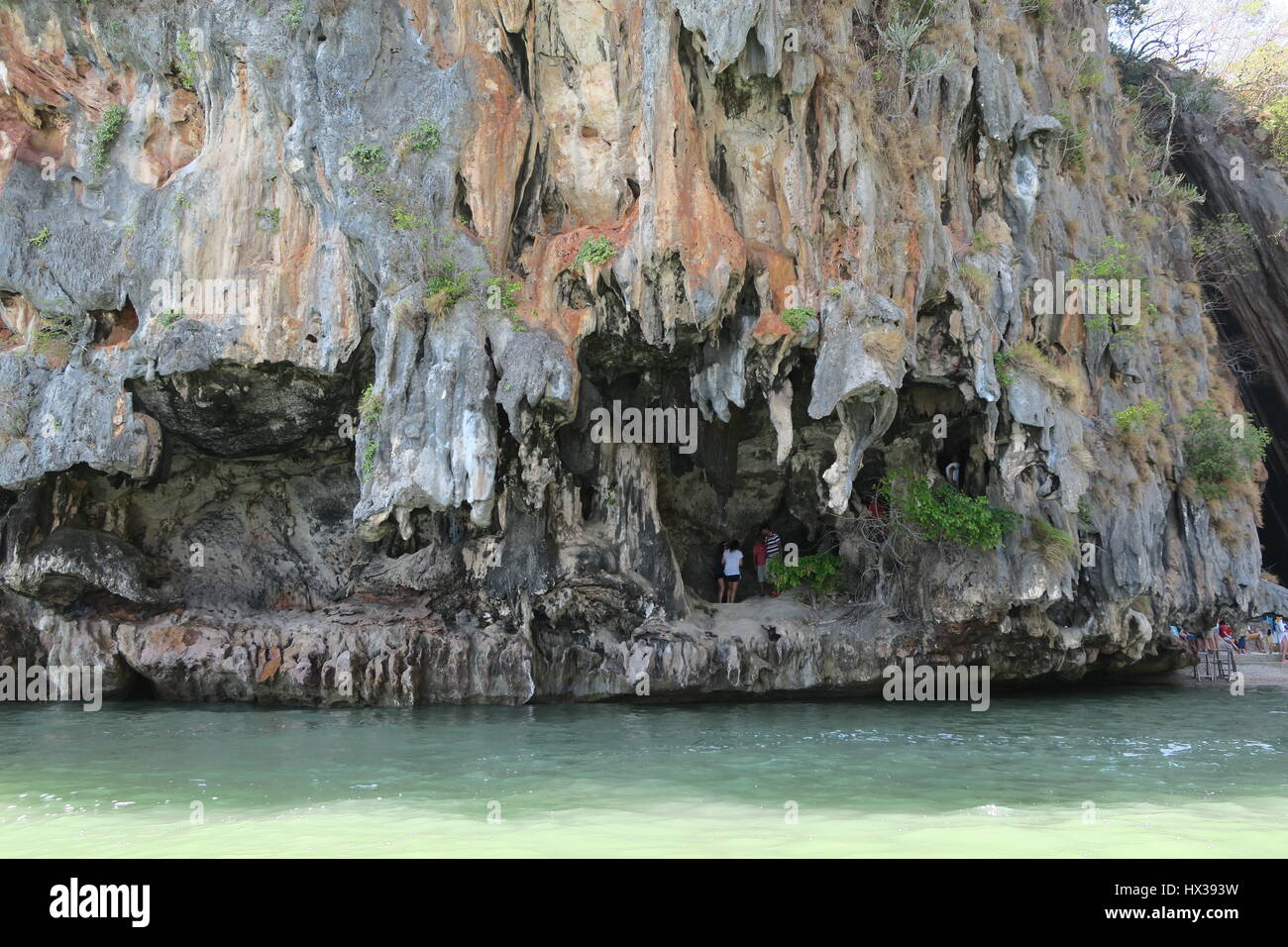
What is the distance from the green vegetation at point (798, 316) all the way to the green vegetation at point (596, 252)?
246cm

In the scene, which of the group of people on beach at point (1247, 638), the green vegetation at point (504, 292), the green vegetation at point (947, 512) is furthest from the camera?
the group of people on beach at point (1247, 638)

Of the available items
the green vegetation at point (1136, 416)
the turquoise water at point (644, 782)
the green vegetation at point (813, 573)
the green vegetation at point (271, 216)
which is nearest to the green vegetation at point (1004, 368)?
the green vegetation at point (1136, 416)

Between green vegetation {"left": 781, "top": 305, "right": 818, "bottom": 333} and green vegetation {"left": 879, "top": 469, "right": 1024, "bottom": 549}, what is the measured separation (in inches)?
132

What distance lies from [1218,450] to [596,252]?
11068 mm

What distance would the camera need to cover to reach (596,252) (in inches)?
523

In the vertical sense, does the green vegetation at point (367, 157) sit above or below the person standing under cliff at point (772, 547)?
above

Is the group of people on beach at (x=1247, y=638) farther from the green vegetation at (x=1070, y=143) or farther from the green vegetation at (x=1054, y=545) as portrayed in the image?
the green vegetation at (x=1070, y=143)

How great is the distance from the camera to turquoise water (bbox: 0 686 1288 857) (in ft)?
19.6

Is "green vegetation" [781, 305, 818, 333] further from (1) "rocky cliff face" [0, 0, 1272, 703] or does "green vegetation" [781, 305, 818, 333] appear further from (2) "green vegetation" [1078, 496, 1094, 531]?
(2) "green vegetation" [1078, 496, 1094, 531]

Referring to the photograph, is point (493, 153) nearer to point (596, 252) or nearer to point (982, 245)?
point (596, 252)

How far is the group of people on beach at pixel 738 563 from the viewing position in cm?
1716

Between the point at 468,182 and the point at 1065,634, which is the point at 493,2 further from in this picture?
the point at 1065,634

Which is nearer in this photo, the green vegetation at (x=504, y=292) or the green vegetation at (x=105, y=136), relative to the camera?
the green vegetation at (x=504, y=292)
